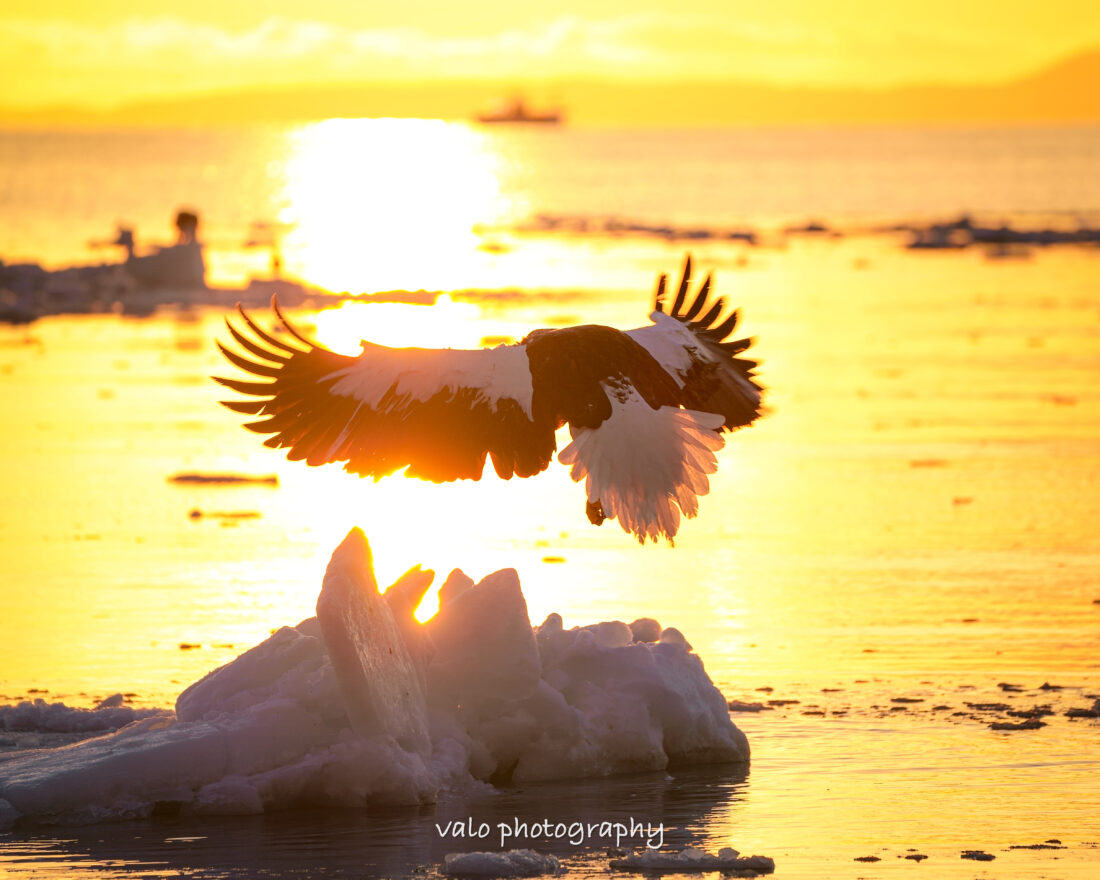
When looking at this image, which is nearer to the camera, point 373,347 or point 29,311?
point 373,347

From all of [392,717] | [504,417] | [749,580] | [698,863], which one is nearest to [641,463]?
[504,417]

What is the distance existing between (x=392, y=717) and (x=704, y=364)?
265 centimetres

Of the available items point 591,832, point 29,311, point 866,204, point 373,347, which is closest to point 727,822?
point 591,832

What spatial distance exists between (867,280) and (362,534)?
35.9 meters

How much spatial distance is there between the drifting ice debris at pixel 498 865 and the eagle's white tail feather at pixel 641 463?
186 cm

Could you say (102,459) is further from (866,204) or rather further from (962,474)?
(866,204)

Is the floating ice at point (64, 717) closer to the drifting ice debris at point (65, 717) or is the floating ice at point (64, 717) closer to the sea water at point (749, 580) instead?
the drifting ice debris at point (65, 717)

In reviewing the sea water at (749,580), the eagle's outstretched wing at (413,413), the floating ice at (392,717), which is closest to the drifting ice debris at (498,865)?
the sea water at (749,580)

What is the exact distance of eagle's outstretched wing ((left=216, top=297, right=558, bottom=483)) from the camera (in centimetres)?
940

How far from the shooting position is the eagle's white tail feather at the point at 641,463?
30.7ft

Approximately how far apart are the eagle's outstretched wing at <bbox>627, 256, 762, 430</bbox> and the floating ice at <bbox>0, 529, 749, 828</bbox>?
1241mm

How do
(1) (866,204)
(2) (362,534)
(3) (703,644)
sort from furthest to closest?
(1) (866,204), (3) (703,644), (2) (362,534)

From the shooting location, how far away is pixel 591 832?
8.67 metres

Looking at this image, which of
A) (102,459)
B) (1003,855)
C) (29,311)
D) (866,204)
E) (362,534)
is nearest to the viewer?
(1003,855)
